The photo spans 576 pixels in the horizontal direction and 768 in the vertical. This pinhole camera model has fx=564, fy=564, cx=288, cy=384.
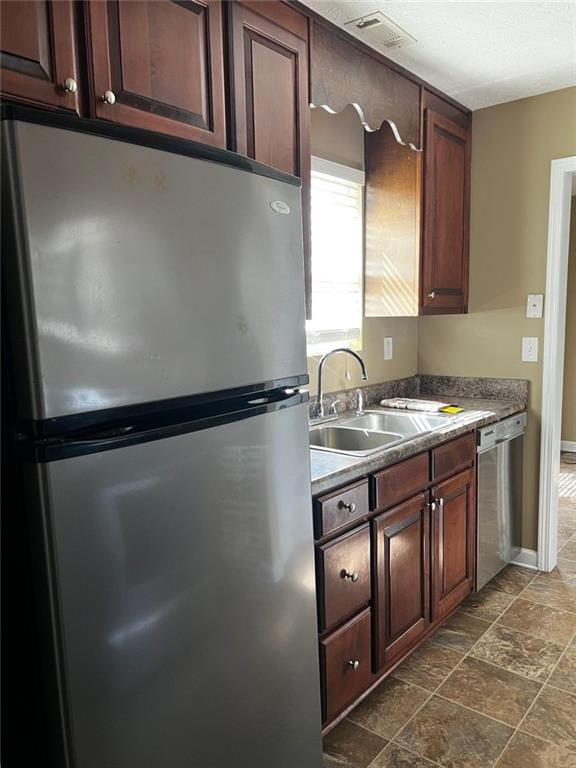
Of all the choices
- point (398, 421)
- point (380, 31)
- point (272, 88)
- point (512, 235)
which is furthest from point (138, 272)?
point (512, 235)

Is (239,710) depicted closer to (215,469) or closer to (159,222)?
(215,469)

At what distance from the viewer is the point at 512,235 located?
2.96 m

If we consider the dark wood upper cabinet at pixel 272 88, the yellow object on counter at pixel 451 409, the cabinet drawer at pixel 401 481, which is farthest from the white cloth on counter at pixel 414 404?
the dark wood upper cabinet at pixel 272 88

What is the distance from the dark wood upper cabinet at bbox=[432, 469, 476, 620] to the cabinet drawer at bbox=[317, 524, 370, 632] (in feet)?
1.72

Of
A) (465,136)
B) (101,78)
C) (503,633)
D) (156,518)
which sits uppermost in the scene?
(465,136)

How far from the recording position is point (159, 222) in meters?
1.07

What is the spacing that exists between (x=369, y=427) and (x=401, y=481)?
2.03 ft

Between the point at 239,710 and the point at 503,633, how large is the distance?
5.34ft

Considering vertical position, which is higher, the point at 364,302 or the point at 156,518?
the point at 364,302

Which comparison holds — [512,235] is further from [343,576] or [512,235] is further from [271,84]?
[343,576]

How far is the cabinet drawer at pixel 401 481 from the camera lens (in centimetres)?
197

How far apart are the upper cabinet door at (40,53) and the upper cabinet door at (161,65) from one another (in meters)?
0.06

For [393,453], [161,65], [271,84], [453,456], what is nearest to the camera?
[161,65]

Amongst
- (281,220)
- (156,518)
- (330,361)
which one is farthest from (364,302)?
(156,518)
